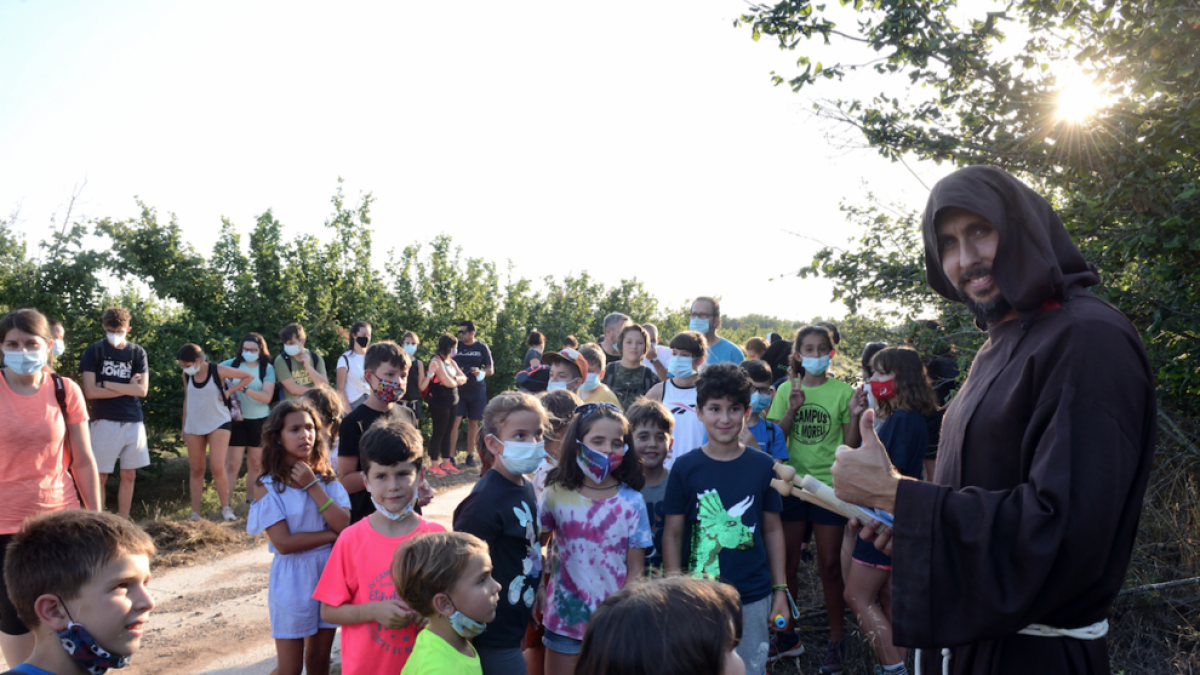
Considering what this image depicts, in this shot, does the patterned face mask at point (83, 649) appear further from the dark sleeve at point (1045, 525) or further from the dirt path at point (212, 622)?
the dirt path at point (212, 622)

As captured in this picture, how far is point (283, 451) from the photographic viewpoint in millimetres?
3885

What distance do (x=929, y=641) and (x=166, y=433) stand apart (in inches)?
424

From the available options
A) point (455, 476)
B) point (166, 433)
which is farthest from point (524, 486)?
point (166, 433)

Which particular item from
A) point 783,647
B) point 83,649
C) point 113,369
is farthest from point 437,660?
point 113,369

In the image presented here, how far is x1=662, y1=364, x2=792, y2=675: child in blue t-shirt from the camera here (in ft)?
11.8

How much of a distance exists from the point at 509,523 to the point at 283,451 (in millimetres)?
1474

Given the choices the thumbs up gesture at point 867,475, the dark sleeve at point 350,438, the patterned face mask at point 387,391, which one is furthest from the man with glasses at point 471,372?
the thumbs up gesture at point 867,475

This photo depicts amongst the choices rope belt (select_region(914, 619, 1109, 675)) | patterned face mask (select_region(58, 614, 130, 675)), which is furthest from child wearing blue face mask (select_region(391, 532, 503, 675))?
rope belt (select_region(914, 619, 1109, 675))

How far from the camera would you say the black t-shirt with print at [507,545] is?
310 centimetres

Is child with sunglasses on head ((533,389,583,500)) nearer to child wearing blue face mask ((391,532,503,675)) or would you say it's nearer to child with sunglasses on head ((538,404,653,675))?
child with sunglasses on head ((538,404,653,675))

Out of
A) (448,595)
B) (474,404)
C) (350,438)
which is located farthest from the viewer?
(474,404)

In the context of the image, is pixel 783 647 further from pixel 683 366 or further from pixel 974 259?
pixel 974 259

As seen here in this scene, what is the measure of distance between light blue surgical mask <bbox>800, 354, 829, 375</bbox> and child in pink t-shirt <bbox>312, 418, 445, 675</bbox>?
3.13 metres

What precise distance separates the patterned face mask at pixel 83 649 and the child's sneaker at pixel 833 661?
152 inches
